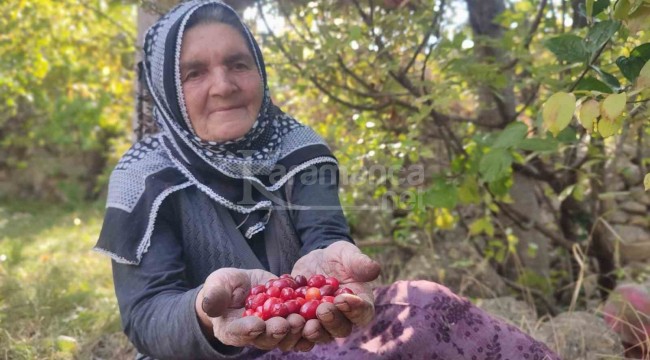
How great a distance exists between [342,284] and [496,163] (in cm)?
83

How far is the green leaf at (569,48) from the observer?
171 cm

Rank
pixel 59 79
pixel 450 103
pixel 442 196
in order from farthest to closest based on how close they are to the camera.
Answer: pixel 59 79
pixel 450 103
pixel 442 196

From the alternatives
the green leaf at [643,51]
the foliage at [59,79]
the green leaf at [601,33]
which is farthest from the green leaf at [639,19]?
the foliage at [59,79]

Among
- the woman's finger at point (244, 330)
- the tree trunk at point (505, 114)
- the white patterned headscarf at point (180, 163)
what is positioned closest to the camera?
the woman's finger at point (244, 330)

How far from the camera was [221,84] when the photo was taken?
1646 millimetres

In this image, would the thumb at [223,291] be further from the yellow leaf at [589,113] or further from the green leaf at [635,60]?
the green leaf at [635,60]

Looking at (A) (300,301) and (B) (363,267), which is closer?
(A) (300,301)

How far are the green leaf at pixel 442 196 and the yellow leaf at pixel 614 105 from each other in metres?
1.07

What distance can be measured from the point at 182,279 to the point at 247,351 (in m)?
0.24

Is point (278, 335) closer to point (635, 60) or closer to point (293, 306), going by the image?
point (293, 306)

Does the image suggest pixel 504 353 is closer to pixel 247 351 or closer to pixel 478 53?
pixel 247 351

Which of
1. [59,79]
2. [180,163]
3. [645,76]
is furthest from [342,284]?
[59,79]

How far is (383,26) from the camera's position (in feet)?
8.73

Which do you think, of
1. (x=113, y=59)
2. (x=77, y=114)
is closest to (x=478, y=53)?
(x=113, y=59)
